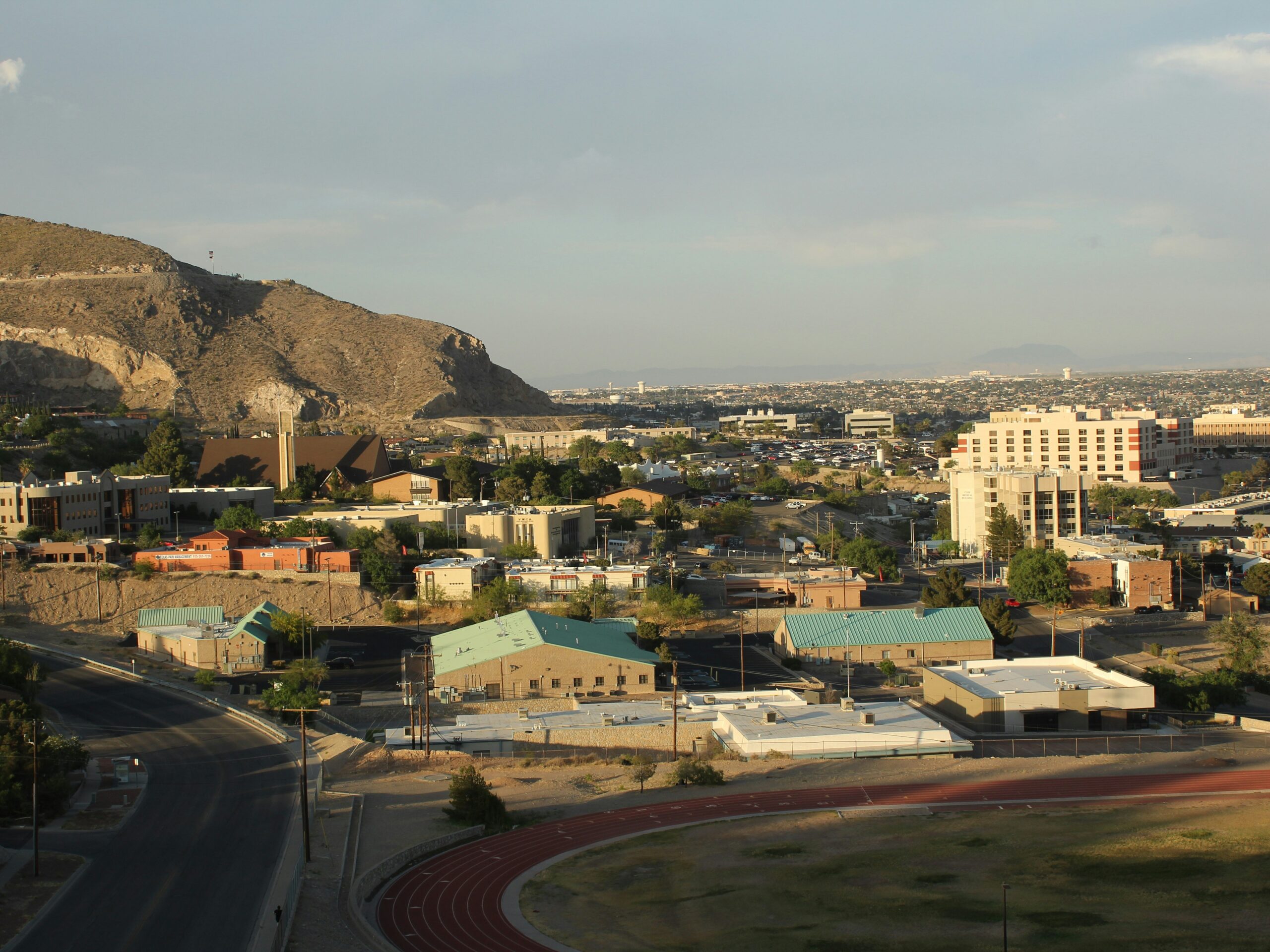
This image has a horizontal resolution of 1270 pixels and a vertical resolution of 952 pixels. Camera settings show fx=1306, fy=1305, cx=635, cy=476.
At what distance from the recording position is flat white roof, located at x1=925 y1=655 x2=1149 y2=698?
33.5 metres

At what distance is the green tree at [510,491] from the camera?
68.2 meters

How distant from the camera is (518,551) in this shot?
5428 cm

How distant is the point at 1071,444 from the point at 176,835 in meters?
85.8

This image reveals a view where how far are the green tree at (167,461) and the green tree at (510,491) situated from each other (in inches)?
666

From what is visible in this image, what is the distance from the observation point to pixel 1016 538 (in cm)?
6009

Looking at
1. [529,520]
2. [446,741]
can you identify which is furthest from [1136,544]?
[446,741]

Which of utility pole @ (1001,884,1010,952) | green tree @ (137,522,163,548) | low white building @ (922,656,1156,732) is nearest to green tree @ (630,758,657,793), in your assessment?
utility pole @ (1001,884,1010,952)

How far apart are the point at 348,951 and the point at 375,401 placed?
115m

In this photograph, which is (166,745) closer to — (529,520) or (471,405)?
(529,520)

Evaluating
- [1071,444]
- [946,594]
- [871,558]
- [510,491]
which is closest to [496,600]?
[946,594]

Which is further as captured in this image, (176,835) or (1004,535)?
(1004,535)

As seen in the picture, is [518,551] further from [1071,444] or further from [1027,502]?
[1071,444]

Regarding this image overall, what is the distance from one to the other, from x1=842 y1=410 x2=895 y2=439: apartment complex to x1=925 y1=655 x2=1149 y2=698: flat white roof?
416 ft

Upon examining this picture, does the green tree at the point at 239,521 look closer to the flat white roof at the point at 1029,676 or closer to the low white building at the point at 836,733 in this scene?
the low white building at the point at 836,733
